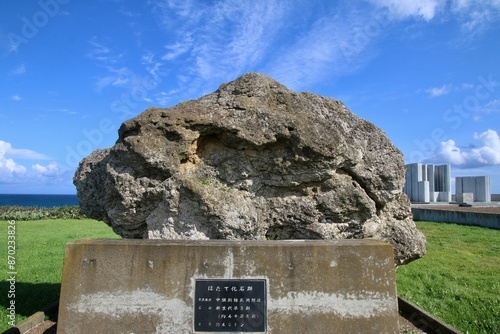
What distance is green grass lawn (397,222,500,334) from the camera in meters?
6.35

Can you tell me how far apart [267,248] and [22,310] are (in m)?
5.18

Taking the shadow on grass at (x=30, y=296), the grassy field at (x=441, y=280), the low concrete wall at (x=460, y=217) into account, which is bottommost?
the shadow on grass at (x=30, y=296)

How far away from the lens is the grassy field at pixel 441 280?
653 centimetres

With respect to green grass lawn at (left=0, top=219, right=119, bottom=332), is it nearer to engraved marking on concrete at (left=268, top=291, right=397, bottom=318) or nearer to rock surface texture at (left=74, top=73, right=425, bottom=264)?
rock surface texture at (left=74, top=73, right=425, bottom=264)

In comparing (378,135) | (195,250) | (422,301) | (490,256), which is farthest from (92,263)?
(490,256)

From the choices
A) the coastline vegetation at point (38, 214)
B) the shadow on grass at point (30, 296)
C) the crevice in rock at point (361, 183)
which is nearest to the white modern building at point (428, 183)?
the coastline vegetation at point (38, 214)

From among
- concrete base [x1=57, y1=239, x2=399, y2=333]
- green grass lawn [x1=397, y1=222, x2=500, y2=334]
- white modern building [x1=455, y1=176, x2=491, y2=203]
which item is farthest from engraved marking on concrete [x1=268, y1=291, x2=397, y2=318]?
white modern building [x1=455, y1=176, x2=491, y2=203]

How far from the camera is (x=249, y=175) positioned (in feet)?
18.4

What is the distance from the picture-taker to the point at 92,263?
4484 mm

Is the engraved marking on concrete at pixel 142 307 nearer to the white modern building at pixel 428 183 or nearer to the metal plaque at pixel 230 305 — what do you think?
the metal plaque at pixel 230 305

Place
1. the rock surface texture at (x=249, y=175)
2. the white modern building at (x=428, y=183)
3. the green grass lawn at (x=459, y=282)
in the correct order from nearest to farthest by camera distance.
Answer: the rock surface texture at (x=249, y=175)
the green grass lawn at (x=459, y=282)
the white modern building at (x=428, y=183)

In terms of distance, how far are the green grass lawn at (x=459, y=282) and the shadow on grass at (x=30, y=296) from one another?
282 inches

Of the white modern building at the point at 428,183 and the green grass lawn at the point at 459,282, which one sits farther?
the white modern building at the point at 428,183

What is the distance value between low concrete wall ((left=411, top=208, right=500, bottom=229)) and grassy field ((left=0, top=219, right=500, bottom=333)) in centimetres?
305
